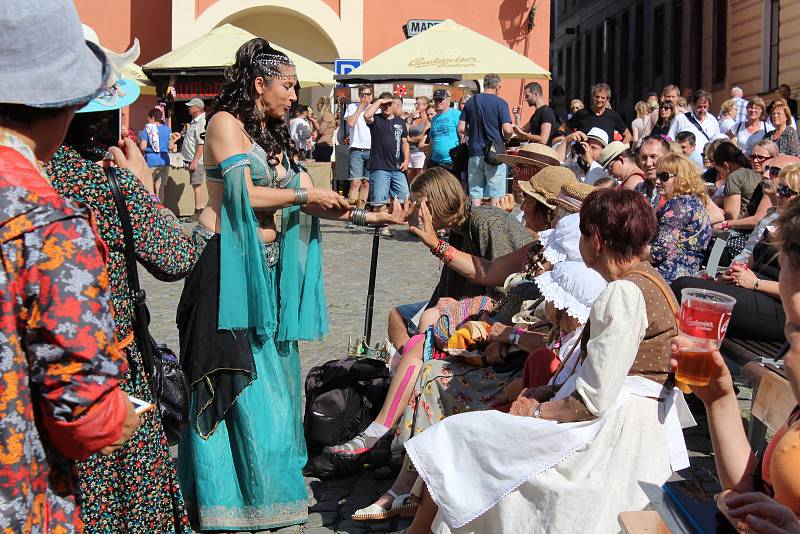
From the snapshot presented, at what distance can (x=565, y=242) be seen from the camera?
3912 millimetres

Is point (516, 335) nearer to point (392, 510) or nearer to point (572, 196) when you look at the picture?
point (572, 196)

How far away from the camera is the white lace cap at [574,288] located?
3.60 m

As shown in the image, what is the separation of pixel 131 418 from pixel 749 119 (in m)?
11.2

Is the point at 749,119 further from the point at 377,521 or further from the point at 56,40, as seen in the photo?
the point at 56,40

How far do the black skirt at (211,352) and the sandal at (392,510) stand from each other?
0.69 metres

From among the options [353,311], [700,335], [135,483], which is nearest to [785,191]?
[353,311]

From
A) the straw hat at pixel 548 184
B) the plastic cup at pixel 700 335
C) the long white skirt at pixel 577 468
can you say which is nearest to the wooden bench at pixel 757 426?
the long white skirt at pixel 577 468

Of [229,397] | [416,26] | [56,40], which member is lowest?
[229,397]

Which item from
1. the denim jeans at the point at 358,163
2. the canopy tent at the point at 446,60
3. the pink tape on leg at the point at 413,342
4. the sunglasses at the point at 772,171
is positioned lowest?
the pink tape on leg at the point at 413,342

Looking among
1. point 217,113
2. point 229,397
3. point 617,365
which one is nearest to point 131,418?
point 617,365

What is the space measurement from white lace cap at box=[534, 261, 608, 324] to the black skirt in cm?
121

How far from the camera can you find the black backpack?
4.75 metres

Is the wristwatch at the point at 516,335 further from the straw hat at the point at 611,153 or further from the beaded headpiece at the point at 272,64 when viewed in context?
the straw hat at the point at 611,153

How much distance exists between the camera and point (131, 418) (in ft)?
5.92
